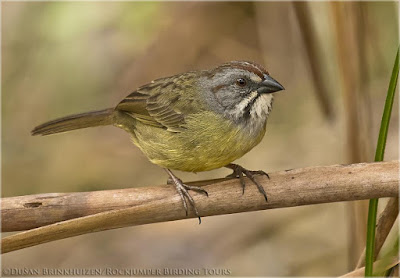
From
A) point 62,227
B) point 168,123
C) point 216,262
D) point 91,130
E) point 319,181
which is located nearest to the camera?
point 62,227

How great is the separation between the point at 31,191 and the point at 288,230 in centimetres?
220

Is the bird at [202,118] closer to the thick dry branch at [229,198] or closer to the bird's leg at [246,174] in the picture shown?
the bird's leg at [246,174]

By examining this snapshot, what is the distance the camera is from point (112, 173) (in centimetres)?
577

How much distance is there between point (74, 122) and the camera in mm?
4047

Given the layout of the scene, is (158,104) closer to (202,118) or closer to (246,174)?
(202,118)

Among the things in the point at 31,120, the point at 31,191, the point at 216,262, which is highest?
the point at 31,120

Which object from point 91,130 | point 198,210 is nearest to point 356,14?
point 198,210

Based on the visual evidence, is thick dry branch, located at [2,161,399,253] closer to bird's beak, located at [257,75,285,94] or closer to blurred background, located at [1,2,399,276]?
bird's beak, located at [257,75,285,94]

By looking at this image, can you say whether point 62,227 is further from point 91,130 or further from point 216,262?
point 91,130

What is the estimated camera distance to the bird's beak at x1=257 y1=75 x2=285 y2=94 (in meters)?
3.45

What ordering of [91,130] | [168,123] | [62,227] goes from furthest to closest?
[91,130] < [168,123] < [62,227]

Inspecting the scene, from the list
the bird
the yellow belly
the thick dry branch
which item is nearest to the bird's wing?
the bird

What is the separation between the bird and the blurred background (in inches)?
36.8

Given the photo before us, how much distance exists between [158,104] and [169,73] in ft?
7.60
